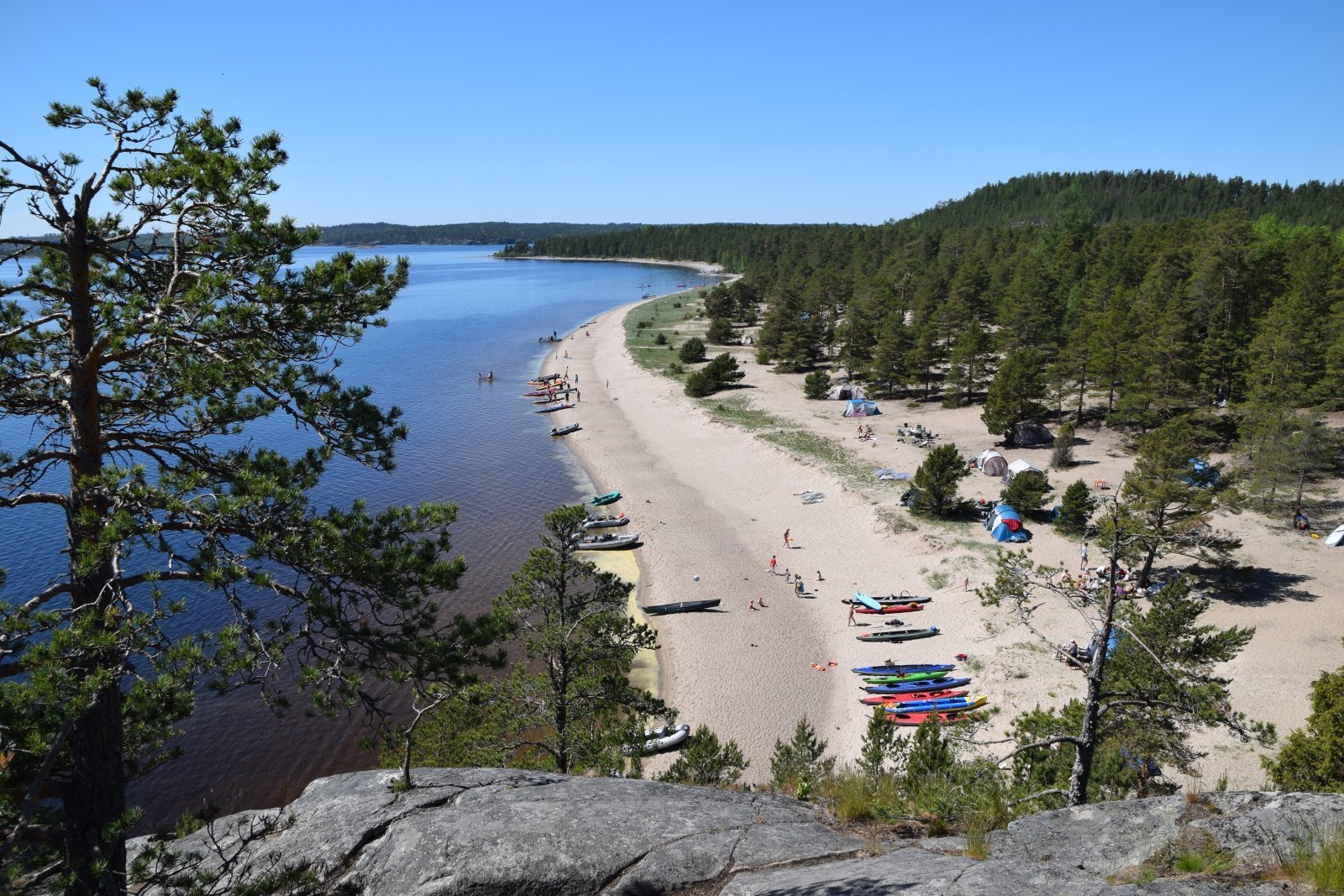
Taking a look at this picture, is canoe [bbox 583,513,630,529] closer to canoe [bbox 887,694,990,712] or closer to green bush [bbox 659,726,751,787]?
canoe [bbox 887,694,990,712]

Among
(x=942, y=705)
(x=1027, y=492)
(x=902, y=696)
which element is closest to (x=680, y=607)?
(x=902, y=696)

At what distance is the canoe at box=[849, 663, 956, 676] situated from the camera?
2444 cm

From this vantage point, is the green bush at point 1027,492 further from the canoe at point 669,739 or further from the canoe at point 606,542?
the canoe at point 669,739

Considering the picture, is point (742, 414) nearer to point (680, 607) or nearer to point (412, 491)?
point (412, 491)

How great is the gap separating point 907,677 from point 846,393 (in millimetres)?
39304

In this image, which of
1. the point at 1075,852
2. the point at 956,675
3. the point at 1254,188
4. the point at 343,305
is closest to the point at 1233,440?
the point at 956,675

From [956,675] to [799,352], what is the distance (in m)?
51.2

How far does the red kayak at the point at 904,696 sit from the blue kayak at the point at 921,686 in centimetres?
11

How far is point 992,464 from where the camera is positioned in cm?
4088

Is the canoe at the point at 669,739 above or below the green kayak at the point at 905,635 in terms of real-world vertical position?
below

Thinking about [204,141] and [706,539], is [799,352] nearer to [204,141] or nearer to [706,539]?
[706,539]

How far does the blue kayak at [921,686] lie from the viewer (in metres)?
23.5

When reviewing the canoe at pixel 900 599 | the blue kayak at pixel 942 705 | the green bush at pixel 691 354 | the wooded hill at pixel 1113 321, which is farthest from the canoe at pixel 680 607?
the green bush at pixel 691 354

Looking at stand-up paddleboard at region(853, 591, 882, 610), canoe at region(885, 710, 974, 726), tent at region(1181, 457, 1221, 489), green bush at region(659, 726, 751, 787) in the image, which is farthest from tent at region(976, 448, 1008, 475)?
green bush at region(659, 726, 751, 787)
